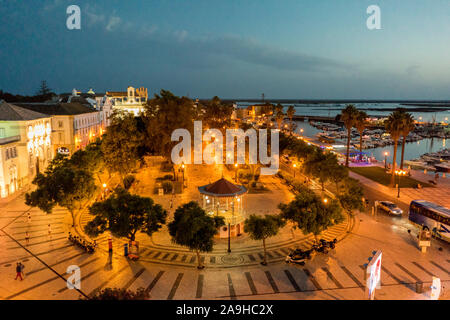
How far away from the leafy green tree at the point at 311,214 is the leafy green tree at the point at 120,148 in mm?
26277

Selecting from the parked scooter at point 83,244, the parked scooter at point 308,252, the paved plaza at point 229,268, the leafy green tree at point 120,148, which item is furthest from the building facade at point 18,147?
the parked scooter at point 308,252

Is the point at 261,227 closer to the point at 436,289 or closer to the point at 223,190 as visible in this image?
the point at 223,190

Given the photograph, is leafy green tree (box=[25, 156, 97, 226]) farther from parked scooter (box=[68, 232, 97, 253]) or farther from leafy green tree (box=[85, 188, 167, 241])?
leafy green tree (box=[85, 188, 167, 241])

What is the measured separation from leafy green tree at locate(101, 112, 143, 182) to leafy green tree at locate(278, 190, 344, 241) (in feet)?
86.2

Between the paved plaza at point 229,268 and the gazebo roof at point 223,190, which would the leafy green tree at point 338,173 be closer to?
the paved plaza at point 229,268

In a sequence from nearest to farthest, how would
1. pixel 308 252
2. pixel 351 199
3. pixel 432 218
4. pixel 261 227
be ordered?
pixel 261 227
pixel 308 252
pixel 432 218
pixel 351 199

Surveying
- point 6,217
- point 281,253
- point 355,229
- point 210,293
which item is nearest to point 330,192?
point 355,229

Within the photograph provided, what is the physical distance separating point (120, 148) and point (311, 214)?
29572 mm

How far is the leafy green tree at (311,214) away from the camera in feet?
75.8

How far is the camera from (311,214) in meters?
22.9

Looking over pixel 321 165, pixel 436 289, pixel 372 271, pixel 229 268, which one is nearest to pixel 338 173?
pixel 321 165

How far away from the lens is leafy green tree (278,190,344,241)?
75.8 ft

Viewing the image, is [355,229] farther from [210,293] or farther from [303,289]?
[210,293]
